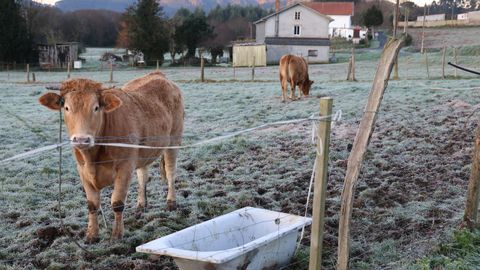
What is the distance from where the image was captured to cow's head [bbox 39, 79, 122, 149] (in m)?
4.41

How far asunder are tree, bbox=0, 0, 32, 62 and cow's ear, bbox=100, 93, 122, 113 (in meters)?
47.0

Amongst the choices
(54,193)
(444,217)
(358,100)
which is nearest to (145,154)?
(54,193)

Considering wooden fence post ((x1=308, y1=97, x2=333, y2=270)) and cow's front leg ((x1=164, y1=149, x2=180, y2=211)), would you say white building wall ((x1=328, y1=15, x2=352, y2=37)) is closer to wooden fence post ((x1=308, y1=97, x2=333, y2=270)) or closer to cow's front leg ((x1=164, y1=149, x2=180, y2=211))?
cow's front leg ((x1=164, y1=149, x2=180, y2=211))

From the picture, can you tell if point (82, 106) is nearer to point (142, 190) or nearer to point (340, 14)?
point (142, 190)

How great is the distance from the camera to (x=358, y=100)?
49.0 ft

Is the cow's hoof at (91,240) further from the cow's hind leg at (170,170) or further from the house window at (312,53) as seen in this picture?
the house window at (312,53)

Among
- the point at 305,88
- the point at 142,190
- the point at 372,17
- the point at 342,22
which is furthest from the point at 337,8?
the point at 142,190

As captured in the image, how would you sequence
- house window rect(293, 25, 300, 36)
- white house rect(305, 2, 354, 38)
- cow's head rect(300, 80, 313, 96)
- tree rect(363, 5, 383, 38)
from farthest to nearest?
white house rect(305, 2, 354, 38) → tree rect(363, 5, 383, 38) → house window rect(293, 25, 300, 36) → cow's head rect(300, 80, 313, 96)

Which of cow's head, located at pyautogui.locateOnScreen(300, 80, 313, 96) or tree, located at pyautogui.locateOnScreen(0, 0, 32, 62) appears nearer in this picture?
cow's head, located at pyautogui.locateOnScreen(300, 80, 313, 96)

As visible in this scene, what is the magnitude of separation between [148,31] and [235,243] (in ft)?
152

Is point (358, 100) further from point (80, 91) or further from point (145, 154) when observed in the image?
point (80, 91)

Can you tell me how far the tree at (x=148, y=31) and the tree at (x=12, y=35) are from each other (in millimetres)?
9512

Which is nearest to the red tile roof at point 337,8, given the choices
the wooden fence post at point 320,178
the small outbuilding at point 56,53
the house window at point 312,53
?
the house window at point 312,53

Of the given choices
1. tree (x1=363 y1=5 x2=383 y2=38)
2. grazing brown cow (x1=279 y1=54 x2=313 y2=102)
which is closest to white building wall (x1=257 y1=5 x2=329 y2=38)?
tree (x1=363 y1=5 x2=383 y2=38)
